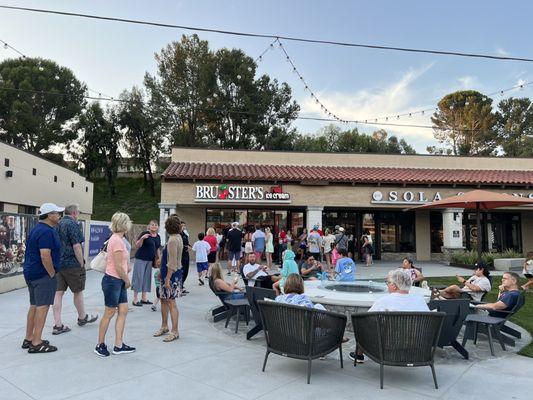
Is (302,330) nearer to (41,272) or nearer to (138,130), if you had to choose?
(41,272)

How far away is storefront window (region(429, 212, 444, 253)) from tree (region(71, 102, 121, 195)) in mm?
30474

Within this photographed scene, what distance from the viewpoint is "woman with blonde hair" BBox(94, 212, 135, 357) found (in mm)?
4590

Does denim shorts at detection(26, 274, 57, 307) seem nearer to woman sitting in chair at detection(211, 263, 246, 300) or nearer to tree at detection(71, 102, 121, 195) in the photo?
woman sitting in chair at detection(211, 263, 246, 300)

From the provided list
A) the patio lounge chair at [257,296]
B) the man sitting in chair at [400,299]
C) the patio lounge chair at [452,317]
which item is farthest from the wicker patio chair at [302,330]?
the patio lounge chair at [452,317]

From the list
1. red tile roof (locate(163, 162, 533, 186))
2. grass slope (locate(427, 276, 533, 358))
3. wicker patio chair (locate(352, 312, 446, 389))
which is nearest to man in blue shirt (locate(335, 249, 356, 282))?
grass slope (locate(427, 276, 533, 358))

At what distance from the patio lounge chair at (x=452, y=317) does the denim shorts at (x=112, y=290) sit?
12.8 ft

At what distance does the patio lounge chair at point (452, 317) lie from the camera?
465cm

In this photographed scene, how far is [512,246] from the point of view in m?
20.1

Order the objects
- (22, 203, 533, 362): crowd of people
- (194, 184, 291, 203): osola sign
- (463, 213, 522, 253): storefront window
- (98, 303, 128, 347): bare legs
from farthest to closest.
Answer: (463, 213, 522, 253): storefront window < (194, 184, 291, 203): osola sign < (98, 303, 128, 347): bare legs < (22, 203, 533, 362): crowd of people

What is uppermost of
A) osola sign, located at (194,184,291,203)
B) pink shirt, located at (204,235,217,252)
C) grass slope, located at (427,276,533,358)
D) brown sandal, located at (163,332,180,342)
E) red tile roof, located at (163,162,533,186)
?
red tile roof, located at (163,162,533,186)

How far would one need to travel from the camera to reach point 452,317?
183 inches

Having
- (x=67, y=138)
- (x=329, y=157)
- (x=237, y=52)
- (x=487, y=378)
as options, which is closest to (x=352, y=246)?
(x=329, y=157)

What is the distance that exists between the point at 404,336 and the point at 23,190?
671 inches

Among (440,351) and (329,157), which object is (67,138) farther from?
(440,351)
